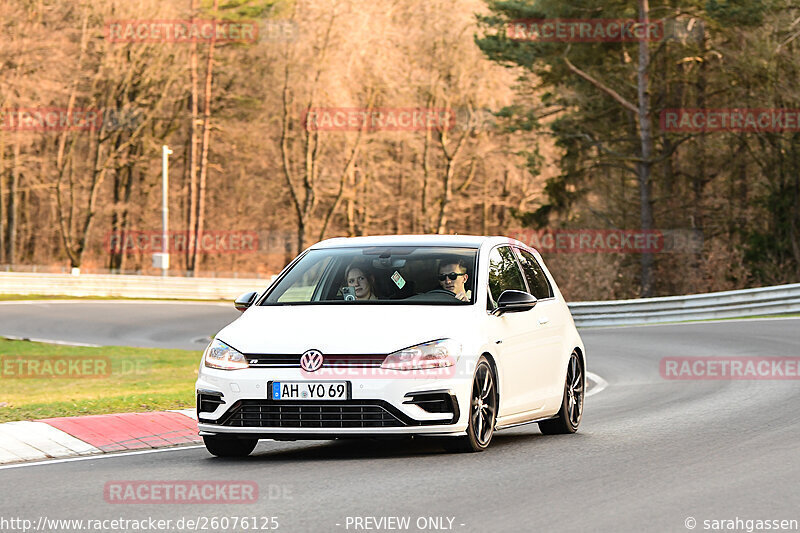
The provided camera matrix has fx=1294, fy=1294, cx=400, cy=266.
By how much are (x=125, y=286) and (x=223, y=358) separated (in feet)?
151

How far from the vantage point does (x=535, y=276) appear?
1207cm

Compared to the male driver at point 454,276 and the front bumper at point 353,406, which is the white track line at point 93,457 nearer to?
the front bumper at point 353,406

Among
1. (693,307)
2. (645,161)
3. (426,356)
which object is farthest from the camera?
(645,161)

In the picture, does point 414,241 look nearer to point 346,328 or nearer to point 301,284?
point 301,284

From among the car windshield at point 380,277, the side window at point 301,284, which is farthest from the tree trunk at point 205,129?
the car windshield at point 380,277

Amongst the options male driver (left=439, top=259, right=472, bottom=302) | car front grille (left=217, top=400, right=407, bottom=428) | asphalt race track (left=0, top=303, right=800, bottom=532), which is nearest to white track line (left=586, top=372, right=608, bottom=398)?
asphalt race track (left=0, top=303, right=800, bottom=532)

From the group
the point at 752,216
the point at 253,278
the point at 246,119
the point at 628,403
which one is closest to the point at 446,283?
the point at 628,403

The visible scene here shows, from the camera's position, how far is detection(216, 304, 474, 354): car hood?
365 inches

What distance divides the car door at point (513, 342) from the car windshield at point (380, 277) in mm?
314

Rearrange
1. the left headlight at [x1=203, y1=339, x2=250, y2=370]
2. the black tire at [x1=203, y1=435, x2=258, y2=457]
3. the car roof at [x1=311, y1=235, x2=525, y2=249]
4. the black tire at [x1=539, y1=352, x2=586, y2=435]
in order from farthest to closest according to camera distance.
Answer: the black tire at [x1=539, y1=352, x2=586, y2=435] → the car roof at [x1=311, y1=235, x2=525, y2=249] → the black tire at [x1=203, y1=435, x2=258, y2=457] → the left headlight at [x1=203, y1=339, x2=250, y2=370]

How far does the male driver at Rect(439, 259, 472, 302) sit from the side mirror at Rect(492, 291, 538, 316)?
26 cm

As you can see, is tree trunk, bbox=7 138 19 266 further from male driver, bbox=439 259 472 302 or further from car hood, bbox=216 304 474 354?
car hood, bbox=216 304 474 354

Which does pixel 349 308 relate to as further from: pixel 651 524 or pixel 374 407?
pixel 651 524

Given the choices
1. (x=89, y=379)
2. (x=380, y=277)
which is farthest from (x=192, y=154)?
(x=380, y=277)
